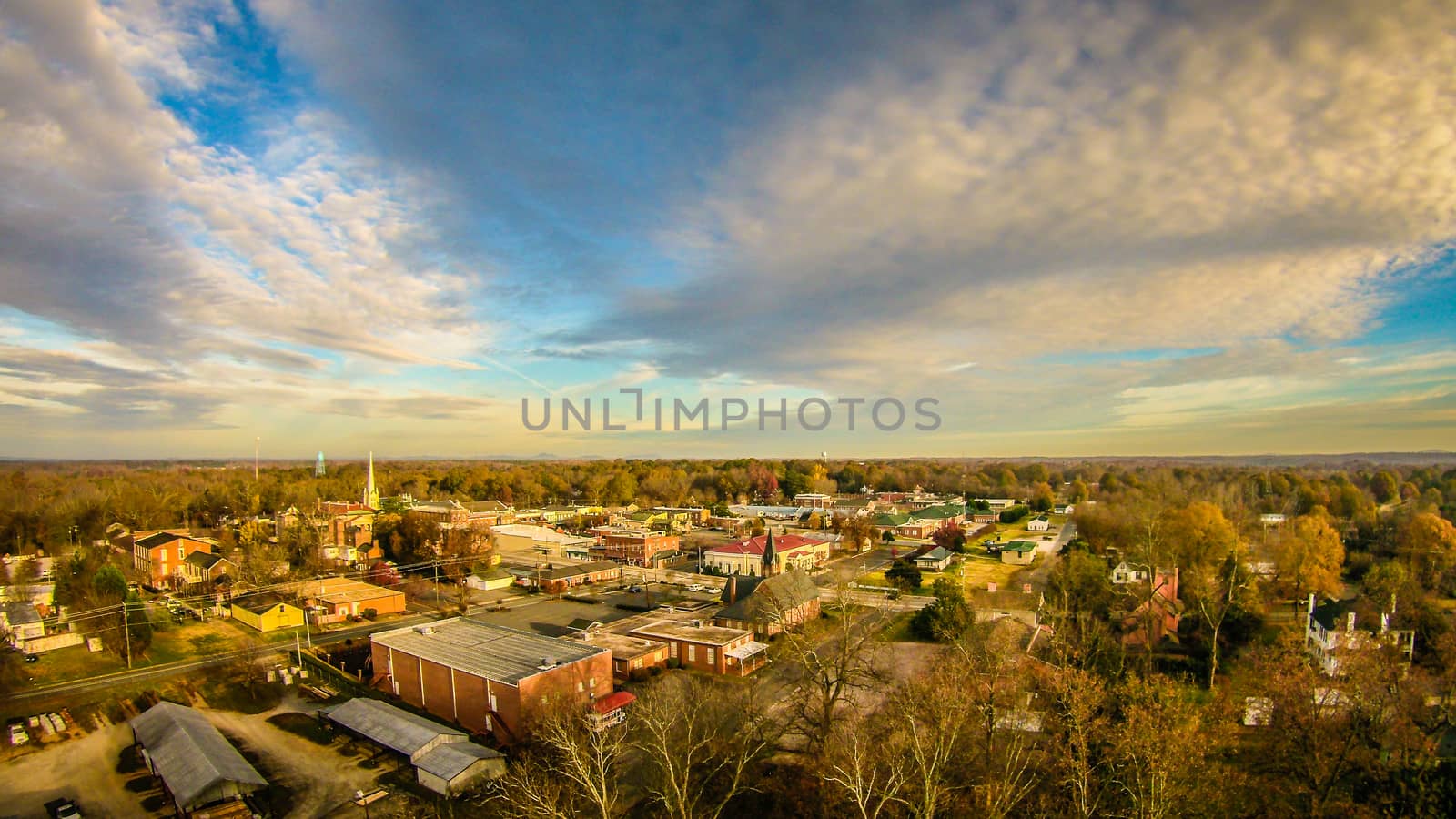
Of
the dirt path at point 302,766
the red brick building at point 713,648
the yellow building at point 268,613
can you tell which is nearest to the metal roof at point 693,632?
the red brick building at point 713,648

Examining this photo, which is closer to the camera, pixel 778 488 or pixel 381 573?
pixel 381 573

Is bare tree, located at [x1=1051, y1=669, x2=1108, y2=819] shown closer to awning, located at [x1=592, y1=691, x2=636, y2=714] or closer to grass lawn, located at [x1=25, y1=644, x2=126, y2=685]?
awning, located at [x1=592, y1=691, x2=636, y2=714]

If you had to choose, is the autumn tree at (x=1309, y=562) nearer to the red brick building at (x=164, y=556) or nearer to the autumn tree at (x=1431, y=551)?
the autumn tree at (x=1431, y=551)

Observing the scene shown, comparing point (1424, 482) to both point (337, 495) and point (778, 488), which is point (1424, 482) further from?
point (337, 495)

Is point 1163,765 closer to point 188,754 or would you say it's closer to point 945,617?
point 945,617

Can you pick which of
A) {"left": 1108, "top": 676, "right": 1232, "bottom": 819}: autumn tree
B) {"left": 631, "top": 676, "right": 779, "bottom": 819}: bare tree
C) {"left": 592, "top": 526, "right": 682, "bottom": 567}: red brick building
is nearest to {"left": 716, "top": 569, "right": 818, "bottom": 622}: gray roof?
{"left": 631, "top": 676, "right": 779, "bottom": 819}: bare tree

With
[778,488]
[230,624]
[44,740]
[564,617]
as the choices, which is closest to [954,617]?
[564,617]
